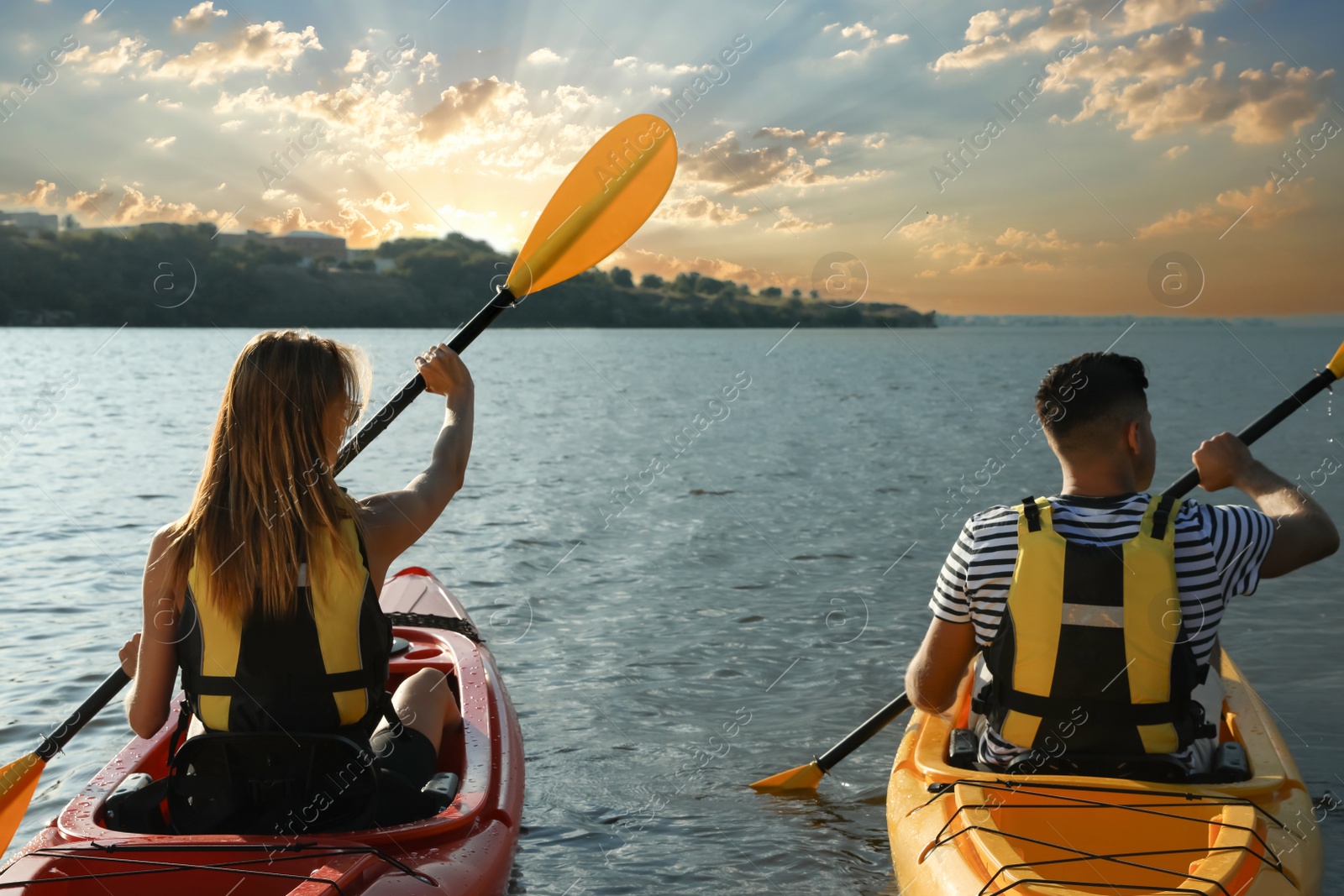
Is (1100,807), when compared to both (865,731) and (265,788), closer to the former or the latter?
(865,731)

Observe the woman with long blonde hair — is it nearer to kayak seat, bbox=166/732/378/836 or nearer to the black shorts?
kayak seat, bbox=166/732/378/836

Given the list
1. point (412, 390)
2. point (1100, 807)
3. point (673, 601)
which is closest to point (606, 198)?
point (412, 390)

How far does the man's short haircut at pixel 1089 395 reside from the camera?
274 cm

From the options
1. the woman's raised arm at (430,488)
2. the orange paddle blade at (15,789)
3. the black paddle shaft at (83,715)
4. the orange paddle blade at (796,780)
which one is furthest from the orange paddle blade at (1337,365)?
the orange paddle blade at (15,789)

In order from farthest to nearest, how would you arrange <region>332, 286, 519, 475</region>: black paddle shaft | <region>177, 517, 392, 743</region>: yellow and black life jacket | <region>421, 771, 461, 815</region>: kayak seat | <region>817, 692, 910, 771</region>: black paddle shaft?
1. <region>817, 692, 910, 771</region>: black paddle shaft
2. <region>332, 286, 519, 475</region>: black paddle shaft
3. <region>421, 771, 461, 815</region>: kayak seat
4. <region>177, 517, 392, 743</region>: yellow and black life jacket

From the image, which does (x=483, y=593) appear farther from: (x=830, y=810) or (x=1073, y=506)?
(x=1073, y=506)

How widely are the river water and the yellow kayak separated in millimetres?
1367

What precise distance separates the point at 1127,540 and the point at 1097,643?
0.27 metres

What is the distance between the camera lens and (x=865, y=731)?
14.8ft

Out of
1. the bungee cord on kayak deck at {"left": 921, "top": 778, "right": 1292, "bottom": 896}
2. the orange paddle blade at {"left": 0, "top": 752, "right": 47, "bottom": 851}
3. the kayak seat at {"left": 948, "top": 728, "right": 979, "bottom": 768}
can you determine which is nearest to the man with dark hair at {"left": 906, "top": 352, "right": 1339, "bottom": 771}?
the bungee cord on kayak deck at {"left": 921, "top": 778, "right": 1292, "bottom": 896}

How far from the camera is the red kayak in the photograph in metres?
2.57

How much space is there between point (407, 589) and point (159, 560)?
3207 mm

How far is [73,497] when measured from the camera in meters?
11.8

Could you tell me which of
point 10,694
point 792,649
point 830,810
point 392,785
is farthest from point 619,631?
point 392,785
